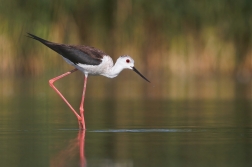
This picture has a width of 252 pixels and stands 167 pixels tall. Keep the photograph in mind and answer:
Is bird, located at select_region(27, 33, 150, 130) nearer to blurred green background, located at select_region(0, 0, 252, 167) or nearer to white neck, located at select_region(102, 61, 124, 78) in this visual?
white neck, located at select_region(102, 61, 124, 78)

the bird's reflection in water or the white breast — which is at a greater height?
the white breast

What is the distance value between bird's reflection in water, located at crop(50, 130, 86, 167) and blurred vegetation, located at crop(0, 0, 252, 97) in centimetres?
1159

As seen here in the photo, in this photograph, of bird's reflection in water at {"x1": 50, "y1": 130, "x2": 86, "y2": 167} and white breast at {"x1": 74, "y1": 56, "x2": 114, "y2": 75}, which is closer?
bird's reflection in water at {"x1": 50, "y1": 130, "x2": 86, "y2": 167}

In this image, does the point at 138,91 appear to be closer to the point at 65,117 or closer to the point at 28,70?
the point at 28,70

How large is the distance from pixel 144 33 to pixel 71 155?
531 inches

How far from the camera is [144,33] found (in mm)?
19688

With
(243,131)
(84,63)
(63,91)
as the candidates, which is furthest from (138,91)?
(243,131)

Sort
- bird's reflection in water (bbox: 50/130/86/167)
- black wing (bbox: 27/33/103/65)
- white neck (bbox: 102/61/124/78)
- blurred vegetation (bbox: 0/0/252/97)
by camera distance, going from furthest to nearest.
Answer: blurred vegetation (bbox: 0/0/252/97) < white neck (bbox: 102/61/124/78) < black wing (bbox: 27/33/103/65) < bird's reflection in water (bbox: 50/130/86/167)

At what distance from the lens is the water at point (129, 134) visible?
6113 mm

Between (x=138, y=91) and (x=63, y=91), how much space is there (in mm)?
1549

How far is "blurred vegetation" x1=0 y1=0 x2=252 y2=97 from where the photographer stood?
19000 mm

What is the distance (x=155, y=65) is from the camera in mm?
19594

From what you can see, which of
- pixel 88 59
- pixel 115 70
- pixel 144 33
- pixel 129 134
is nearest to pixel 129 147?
pixel 129 134

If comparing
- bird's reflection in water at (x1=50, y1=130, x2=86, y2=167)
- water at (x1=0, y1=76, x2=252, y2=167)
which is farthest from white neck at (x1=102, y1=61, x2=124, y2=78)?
bird's reflection in water at (x1=50, y1=130, x2=86, y2=167)
